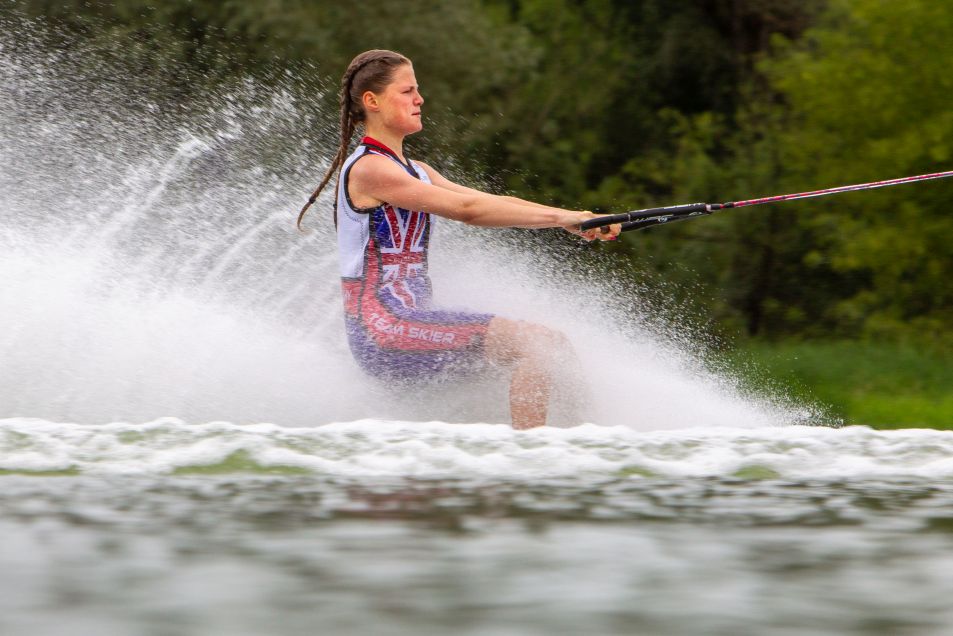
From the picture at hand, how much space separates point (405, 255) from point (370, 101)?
0.58m

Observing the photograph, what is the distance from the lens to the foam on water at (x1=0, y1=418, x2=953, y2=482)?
4742 millimetres

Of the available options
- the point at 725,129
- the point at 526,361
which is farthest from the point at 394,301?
the point at 725,129

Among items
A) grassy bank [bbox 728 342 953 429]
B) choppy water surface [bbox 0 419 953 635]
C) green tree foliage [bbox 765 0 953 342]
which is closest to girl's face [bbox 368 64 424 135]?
choppy water surface [bbox 0 419 953 635]

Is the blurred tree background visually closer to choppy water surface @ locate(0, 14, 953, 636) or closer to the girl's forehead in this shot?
choppy water surface @ locate(0, 14, 953, 636)

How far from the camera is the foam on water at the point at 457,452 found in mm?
4742

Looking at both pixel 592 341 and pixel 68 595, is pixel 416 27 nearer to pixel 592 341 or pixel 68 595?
pixel 592 341

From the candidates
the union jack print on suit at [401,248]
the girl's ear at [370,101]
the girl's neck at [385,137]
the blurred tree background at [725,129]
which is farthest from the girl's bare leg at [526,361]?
the blurred tree background at [725,129]

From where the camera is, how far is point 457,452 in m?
4.85

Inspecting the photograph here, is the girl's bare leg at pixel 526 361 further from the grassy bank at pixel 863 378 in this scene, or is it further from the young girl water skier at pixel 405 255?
the grassy bank at pixel 863 378

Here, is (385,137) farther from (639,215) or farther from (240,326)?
(240,326)

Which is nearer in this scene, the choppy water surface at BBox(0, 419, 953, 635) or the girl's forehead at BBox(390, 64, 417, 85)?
the choppy water surface at BBox(0, 419, 953, 635)

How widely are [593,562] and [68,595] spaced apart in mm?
1082

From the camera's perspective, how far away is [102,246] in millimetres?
7391

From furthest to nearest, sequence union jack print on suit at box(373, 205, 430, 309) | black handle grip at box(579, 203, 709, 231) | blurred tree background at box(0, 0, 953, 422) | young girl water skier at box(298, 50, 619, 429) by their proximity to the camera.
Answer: blurred tree background at box(0, 0, 953, 422) < union jack print on suit at box(373, 205, 430, 309) < young girl water skier at box(298, 50, 619, 429) < black handle grip at box(579, 203, 709, 231)
